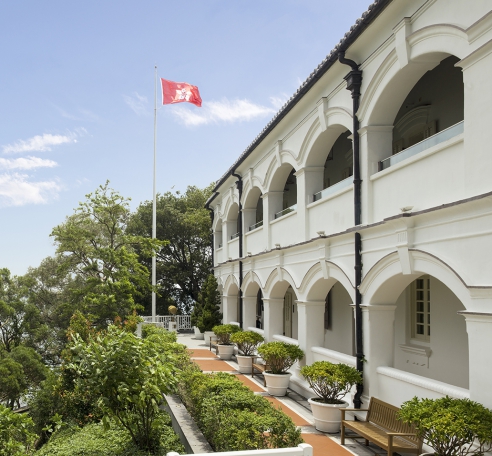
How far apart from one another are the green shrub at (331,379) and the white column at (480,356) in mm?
3247

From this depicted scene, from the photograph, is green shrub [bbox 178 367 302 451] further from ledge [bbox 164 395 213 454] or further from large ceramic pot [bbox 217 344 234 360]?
Answer: large ceramic pot [bbox 217 344 234 360]

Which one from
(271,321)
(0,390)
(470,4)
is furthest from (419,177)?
(0,390)

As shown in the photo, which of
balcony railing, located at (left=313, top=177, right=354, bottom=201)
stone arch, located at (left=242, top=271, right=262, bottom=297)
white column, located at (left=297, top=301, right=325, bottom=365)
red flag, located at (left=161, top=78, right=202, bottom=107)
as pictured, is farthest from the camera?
red flag, located at (left=161, top=78, right=202, bottom=107)

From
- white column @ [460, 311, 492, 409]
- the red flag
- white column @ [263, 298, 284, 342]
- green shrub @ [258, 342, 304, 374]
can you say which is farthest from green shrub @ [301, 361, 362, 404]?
the red flag

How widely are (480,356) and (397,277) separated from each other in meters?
2.62

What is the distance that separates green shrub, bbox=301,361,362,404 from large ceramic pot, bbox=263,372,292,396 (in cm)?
274

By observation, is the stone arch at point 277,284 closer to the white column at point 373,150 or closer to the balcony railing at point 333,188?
the balcony railing at point 333,188

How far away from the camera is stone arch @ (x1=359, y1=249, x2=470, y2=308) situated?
7499 millimetres

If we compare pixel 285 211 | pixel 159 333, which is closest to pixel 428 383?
pixel 285 211

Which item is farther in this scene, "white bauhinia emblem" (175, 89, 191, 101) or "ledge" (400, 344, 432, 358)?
"white bauhinia emblem" (175, 89, 191, 101)

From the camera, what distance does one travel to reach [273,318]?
54.9ft

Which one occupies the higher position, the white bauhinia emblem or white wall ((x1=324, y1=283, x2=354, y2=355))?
the white bauhinia emblem

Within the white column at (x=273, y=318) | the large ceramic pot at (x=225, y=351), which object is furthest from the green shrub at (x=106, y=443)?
the large ceramic pot at (x=225, y=351)

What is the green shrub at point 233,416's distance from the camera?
6.51 m
